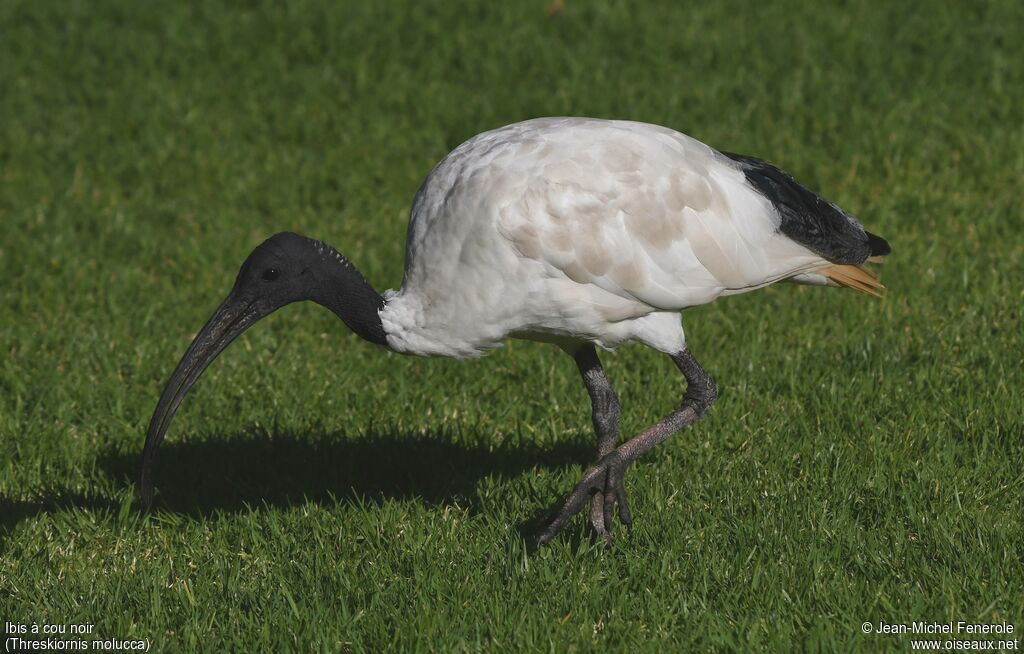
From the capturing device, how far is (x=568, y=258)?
4.55 m

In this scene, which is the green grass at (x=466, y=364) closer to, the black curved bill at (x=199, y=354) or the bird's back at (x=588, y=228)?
the black curved bill at (x=199, y=354)

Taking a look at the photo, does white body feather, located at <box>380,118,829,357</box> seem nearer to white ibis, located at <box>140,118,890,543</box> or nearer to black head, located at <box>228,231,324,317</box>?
white ibis, located at <box>140,118,890,543</box>

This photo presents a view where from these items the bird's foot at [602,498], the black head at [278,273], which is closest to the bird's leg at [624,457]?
the bird's foot at [602,498]

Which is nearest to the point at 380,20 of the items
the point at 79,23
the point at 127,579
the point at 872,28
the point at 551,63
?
the point at 551,63

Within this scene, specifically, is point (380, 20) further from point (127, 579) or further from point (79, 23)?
point (127, 579)

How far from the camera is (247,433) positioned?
580 centimetres

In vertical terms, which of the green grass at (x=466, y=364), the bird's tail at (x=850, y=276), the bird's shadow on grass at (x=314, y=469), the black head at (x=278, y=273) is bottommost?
the bird's shadow on grass at (x=314, y=469)

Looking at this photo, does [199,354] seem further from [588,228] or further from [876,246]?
[876,246]

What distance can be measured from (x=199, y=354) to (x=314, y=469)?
1.10 meters

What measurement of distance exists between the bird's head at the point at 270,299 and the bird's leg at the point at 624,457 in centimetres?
87

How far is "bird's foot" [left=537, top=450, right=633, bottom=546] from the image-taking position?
4.66m

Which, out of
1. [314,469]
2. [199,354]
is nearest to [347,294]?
[199,354]

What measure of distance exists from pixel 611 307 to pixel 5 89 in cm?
666

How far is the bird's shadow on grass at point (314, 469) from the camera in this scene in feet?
17.2
